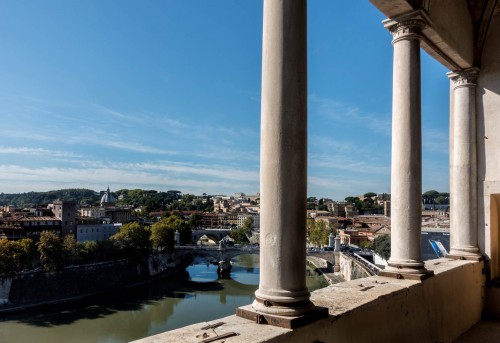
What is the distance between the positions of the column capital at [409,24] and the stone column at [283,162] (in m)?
2.02

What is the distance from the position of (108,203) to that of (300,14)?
3942 inches

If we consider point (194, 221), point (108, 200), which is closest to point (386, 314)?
point (194, 221)

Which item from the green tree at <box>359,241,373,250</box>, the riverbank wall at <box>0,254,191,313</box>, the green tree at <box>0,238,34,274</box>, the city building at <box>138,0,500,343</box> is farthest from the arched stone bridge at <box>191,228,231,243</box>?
the city building at <box>138,0,500,343</box>

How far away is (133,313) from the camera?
31766 millimetres

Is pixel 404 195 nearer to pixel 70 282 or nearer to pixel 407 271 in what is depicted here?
pixel 407 271

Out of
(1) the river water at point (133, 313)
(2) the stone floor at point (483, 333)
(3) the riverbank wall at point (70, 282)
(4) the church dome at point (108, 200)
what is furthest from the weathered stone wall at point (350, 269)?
(4) the church dome at point (108, 200)

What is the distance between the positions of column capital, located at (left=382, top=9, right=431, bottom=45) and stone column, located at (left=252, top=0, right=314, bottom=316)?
2025 millimetres

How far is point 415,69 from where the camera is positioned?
14.1 feet

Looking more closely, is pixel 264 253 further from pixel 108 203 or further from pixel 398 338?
pixel 108 203

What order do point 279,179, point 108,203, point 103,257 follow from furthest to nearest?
point 108,203 < point 103,257 < point 279,179

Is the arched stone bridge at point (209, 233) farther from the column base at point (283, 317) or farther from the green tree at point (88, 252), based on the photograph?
the column base at point (283, 317)

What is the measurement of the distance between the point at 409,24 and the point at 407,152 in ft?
4.19

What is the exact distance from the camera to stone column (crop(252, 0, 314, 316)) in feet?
8.62

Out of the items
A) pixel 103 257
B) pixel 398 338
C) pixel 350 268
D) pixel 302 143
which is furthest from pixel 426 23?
pixel 103 257
